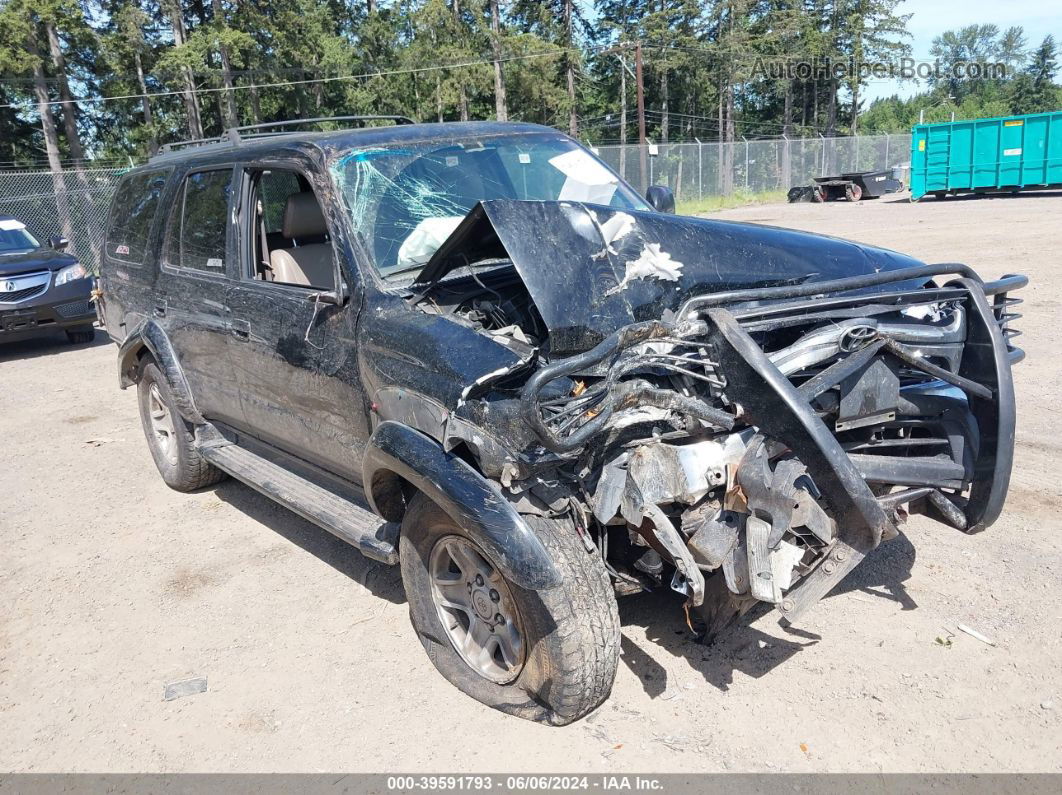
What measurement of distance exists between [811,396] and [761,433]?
0.64 ft

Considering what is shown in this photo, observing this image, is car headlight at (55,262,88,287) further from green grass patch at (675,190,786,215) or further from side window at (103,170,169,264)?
green grass patch at (675,190,786,215)

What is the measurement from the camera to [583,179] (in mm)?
4688

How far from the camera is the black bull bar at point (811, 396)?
258 cm

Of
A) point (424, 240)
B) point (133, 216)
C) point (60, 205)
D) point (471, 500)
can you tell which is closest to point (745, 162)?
point (60, 205)

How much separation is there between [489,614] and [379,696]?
0.63 metres

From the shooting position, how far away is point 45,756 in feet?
10.5

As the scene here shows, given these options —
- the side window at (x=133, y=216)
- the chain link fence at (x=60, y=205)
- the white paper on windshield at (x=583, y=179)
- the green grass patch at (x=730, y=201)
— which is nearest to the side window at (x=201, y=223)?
the side window at (x=133, y=216)

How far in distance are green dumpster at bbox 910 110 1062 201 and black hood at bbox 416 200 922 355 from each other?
92.7 feet

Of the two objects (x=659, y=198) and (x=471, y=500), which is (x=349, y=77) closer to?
(x=659, y=198)

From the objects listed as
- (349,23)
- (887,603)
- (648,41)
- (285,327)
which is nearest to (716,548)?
(887,603)

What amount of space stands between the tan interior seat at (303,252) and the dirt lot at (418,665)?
152 centimetres

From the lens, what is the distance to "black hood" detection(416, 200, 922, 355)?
300 centimetres

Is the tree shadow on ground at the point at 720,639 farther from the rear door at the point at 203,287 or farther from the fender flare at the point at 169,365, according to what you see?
the fender flare at the point at 169,365

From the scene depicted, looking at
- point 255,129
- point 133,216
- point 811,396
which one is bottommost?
point 811,396
